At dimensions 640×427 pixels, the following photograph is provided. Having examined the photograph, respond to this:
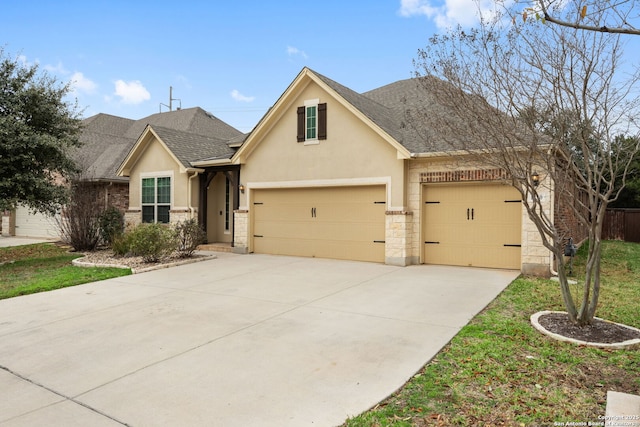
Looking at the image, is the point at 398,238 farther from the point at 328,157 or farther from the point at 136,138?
the point at 136,138

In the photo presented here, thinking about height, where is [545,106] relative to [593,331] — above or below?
above

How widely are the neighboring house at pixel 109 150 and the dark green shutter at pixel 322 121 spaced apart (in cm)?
701

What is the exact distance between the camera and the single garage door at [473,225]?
32.6 feet

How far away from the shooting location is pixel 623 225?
19.7 m

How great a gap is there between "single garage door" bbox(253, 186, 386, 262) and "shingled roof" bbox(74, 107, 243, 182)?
3.34 metres

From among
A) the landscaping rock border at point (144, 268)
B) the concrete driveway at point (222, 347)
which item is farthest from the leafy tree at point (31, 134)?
the concrete driveway at point (222, 347)

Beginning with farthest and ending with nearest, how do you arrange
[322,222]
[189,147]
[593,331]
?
[189,147]
[322,222]
[593,331]

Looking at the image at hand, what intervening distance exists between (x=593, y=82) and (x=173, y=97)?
3474cm

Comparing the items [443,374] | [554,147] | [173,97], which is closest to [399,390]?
[443,374]

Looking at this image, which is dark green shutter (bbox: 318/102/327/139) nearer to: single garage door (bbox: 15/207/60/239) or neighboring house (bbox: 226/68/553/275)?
neighboring house (bbox: 226/68/553/275)

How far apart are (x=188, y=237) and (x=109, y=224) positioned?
176 inches

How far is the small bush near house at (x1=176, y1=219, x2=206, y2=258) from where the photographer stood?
12.0 meters

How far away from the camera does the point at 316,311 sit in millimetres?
6227

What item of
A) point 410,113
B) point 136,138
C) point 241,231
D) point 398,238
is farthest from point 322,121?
point 136,138
